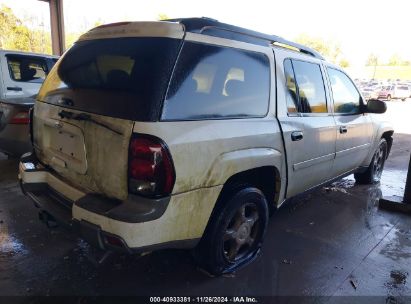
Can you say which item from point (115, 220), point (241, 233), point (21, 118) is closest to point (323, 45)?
point (21, 118)

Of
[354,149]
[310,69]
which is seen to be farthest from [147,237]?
[354,149]

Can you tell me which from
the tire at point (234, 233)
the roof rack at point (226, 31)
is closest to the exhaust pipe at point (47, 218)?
the tire at point (234, 233)

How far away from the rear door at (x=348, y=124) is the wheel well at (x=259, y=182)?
1226mm

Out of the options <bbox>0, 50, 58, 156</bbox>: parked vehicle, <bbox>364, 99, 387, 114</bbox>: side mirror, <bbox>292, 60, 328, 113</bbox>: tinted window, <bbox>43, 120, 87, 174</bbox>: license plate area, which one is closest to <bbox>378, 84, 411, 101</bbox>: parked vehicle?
<bbox>364, 99, 387, 114</bbox>: side mirror

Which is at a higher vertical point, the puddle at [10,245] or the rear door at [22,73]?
the rear door at [22,73]

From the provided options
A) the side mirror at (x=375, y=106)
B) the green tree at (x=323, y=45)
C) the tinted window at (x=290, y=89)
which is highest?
the green tree at (x=323, y=45)

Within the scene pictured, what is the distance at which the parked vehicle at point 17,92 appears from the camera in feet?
15.8

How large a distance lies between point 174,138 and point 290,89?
4.97ft

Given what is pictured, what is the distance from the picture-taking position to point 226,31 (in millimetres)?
2590

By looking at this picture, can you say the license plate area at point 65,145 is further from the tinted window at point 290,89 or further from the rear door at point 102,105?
the tinted window at point 290,89

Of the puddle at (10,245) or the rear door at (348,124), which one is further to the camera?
the rear door at (348,124)

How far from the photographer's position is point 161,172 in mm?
2084

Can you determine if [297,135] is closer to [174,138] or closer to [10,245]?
[174,138]

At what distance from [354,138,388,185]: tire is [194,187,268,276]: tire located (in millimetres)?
3043
